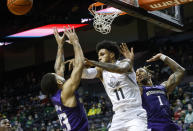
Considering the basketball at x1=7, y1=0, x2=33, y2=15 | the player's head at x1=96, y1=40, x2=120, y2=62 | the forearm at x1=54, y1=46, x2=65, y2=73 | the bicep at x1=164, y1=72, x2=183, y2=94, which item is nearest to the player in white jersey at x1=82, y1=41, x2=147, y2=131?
the player's head at x1=96, y1=40, x2=120, y2=62

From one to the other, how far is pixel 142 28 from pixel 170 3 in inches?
477

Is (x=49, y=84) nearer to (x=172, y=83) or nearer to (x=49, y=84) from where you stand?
(x=49, y=84)

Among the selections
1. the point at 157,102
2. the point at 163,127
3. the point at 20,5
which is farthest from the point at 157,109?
the point at 20,5

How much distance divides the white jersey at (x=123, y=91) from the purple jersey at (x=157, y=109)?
687mm

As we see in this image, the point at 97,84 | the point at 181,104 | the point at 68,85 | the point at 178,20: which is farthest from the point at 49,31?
the point at 68,85

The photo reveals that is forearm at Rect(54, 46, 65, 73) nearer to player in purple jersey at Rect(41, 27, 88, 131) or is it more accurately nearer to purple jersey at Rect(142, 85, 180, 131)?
player in purple jersey at Rect(41, 27, 88, 131)

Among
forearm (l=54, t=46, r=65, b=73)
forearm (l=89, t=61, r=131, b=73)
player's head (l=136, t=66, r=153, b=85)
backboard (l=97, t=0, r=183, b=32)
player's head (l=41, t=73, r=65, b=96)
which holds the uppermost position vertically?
backboard (l=97, t=0, r=183, b=32)

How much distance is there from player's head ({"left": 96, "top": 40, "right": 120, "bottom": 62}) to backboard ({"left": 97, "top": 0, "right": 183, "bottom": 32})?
2.08ft

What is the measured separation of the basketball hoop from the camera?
6.80 m

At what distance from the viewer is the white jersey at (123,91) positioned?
4.25m

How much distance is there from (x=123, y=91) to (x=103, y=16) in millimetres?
2941

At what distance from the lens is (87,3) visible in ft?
49.9

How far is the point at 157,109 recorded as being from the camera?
4.91 meters

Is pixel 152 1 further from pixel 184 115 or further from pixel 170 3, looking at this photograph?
pixel 184 115
